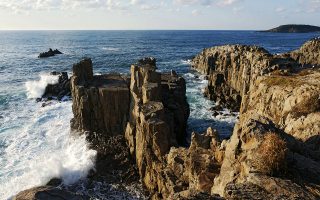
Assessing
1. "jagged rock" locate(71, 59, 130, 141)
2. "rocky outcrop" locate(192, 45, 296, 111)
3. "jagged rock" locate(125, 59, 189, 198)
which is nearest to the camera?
"jagged rock" locate(125, 59, 189, 198)

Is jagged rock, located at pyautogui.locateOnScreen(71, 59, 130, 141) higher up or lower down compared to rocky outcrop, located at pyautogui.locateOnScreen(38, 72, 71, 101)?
higher up

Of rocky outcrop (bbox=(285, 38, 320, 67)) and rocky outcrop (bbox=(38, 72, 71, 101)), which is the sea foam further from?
rocky outcrop (bbox=(285, 38, 320, 67))

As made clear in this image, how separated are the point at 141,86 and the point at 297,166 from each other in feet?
102

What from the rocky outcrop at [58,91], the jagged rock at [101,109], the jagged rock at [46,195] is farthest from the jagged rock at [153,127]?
the rocky outcrop at [58,91]

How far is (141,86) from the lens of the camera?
148ft

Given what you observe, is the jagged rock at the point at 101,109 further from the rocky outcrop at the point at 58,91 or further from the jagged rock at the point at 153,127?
the rocky outcrop at the point at 58,91

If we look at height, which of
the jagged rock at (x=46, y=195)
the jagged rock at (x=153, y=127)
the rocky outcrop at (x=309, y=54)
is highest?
the rocky outcrop at (x=309, y=54)

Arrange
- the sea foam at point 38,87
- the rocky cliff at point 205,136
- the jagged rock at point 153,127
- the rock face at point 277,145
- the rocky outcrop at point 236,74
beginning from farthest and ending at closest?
the sea foam at point 38,87, the rocky outcrop at point 236,74, the jagged rock at point 153,127, the rocky cliff at point 205,136, the rock face at point 277,145

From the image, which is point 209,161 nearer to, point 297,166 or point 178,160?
point 178,160

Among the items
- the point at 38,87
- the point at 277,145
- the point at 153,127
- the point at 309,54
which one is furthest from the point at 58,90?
the point at 277,145

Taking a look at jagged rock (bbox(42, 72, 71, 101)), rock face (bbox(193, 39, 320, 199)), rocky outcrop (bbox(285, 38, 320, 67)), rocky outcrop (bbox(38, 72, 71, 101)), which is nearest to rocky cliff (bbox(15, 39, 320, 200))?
rock face (bbox(193, 39, 320, 199))

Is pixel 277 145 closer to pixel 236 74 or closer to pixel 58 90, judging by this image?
pixel 236 74

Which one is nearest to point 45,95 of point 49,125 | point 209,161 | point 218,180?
point 49,125

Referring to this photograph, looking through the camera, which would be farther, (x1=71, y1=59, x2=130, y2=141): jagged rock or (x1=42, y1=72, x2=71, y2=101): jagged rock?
(x1=42, y1=72, x2=71, y2=101): jagged rock
